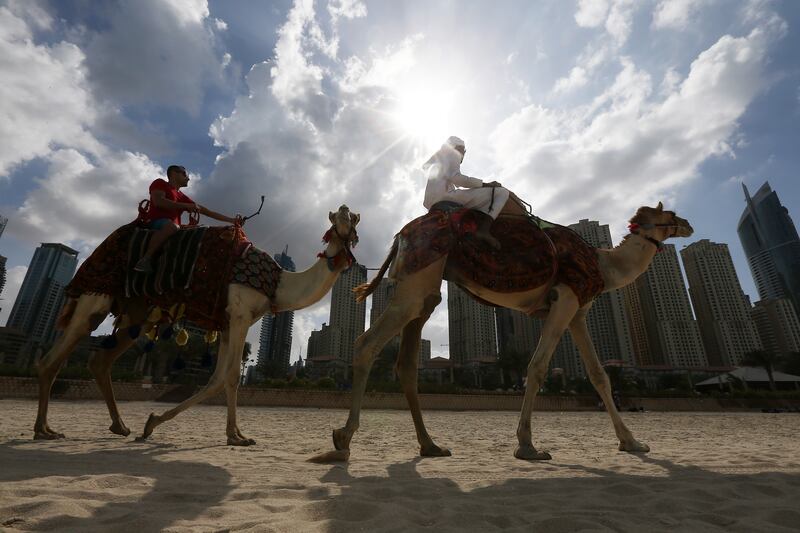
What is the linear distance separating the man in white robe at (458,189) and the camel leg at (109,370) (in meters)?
4.23

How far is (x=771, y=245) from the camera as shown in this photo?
135875 mm

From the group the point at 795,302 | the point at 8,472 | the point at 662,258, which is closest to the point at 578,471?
the point at 8,472

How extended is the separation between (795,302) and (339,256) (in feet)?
498

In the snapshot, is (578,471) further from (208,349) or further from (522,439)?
(208,349)

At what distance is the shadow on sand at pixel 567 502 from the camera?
1.86 meters

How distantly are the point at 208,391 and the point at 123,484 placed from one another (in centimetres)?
225

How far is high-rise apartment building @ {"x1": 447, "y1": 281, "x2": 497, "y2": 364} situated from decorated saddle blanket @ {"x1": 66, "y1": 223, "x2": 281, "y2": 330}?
2810 inches

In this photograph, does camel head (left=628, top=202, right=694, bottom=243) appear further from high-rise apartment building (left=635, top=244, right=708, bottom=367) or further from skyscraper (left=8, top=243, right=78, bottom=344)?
skyscraper (left=8, top=243, right=78, bottom=344)

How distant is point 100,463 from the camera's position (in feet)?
10.2

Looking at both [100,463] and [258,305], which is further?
[258,305]

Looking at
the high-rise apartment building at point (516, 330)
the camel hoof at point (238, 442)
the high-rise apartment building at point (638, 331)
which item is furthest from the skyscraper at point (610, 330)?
the camel hoof at point (238, 442)

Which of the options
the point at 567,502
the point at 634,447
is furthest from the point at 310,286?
the point at 634,447

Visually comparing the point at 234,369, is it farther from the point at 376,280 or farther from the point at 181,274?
the point at 376,280

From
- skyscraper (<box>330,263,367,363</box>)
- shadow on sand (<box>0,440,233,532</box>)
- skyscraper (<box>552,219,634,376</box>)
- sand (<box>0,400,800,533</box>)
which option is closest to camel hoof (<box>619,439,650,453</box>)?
sand (<box>0,400,800,533</box>)
